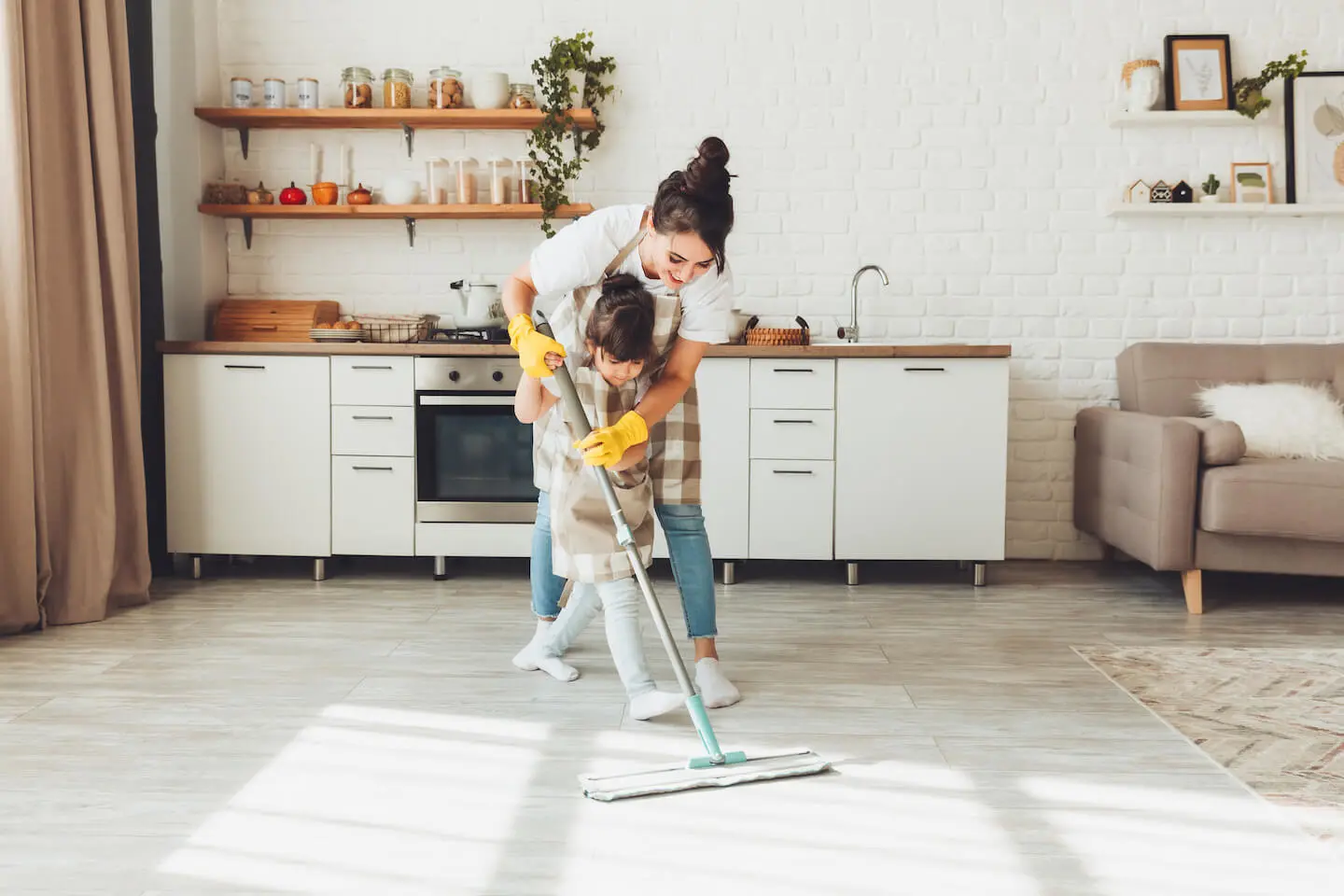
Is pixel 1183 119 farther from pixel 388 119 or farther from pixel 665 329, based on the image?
pixel 388 119

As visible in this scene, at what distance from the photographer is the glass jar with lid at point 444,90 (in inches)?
158

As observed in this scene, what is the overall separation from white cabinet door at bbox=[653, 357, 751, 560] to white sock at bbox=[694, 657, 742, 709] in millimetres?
1268

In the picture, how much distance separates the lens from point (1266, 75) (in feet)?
13.0

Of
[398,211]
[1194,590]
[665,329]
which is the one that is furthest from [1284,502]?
[398,211]

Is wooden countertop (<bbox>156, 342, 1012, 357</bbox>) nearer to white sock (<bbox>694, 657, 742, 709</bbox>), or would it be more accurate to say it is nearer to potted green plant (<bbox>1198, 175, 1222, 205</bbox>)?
potted green plant (<bbox>1198, 175, 1222, 205</bbox>)

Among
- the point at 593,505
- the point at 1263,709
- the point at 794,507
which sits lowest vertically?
the point at 1263,709

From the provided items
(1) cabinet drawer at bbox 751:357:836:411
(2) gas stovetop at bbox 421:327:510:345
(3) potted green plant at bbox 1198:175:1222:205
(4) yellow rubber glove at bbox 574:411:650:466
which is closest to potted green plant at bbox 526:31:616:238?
(2) gas stovetop at bbox 421:327:510:345

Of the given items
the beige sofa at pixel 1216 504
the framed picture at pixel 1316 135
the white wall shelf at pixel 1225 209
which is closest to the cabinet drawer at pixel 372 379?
the beige sofa at pixel 1216 504

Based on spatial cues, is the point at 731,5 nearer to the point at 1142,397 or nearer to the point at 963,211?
the point at 963,211

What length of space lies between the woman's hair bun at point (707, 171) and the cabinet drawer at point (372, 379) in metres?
1.92

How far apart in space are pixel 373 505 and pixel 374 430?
0.81 feet

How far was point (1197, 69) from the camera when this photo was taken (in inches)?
159

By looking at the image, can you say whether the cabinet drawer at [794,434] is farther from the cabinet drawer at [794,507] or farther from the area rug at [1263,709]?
the area rug at [1263,709]

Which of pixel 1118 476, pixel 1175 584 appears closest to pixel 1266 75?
pixel 1118 476
